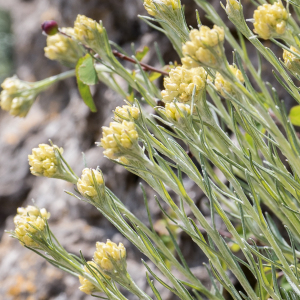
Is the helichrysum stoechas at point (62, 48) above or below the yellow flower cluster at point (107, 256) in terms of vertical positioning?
above

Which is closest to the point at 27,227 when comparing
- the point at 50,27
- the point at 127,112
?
the point at 127,112

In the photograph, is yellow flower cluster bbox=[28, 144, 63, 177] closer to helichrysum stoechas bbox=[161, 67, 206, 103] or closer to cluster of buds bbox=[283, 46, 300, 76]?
helichrysum stoechas bbox=[161, 67, 206, 103]

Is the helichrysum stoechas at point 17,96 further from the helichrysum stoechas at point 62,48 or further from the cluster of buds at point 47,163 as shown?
the cluster of buds at point 47,163

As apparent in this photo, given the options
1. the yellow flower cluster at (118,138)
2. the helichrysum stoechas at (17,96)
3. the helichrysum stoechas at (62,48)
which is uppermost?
the yellow flower cluster at (118,138)

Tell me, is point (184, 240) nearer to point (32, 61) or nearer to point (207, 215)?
point (207, 215)

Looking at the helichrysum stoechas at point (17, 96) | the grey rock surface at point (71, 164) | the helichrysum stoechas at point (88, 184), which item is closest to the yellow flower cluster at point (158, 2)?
the helichrysum stoechas at point (88, 184)

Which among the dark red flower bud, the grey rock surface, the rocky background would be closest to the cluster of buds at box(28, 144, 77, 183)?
the dark red flower bud

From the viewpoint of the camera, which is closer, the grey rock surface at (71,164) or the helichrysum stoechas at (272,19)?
the helichrysum stoechas at (272,19)

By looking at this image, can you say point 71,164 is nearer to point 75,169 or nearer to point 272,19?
point 75,169
